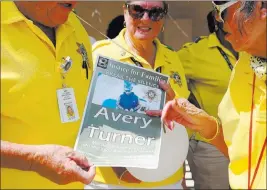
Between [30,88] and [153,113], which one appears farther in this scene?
[153,113]

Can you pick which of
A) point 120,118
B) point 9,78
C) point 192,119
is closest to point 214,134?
point 192,119

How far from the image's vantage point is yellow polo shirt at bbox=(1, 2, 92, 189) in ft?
2.89

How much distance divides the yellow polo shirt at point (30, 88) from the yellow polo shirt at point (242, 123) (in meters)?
0.26

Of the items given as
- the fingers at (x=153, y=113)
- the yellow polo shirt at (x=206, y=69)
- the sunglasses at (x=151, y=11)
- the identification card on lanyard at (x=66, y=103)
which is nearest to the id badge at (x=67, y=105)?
the identification card on lanyard at (x=66, y=103)

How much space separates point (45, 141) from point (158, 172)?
299mm

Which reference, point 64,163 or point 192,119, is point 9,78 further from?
point 192,119

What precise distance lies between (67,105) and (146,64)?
24 cm

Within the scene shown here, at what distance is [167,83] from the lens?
1.03 m

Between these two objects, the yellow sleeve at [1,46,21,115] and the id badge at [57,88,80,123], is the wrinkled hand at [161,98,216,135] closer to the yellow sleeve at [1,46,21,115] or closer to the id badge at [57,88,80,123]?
the id badge at [57,88,80,123]

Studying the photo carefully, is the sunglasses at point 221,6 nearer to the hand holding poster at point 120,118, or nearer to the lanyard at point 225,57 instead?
the hand holding poster at point 120,118

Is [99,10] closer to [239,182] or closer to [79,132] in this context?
[79,132]

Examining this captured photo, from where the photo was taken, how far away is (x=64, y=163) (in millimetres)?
903

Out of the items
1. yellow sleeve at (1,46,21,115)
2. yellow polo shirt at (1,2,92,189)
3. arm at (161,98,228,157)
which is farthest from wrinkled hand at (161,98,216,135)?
yellow sleeve at (1,46,21,115)

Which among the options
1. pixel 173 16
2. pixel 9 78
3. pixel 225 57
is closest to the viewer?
pixel 9 78
